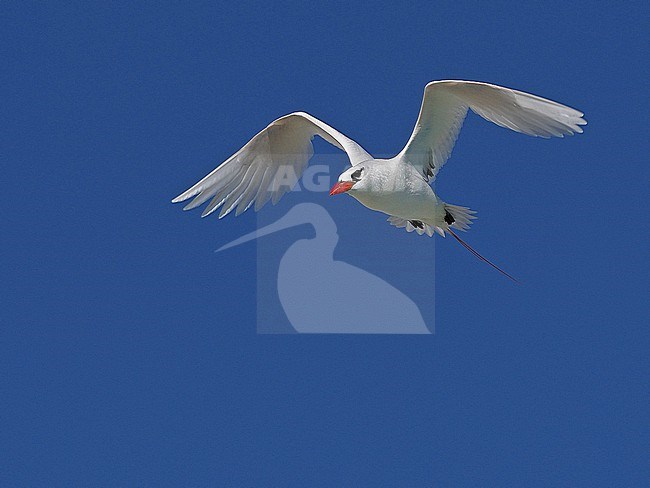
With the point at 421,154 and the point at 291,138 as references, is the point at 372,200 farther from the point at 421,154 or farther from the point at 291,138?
the point at 291,138

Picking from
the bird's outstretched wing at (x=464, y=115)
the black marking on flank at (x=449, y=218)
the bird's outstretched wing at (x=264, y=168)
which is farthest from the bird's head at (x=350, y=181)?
the black marking on flank at (x=449, y=218)

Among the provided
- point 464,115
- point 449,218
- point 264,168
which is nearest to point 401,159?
point 464,115

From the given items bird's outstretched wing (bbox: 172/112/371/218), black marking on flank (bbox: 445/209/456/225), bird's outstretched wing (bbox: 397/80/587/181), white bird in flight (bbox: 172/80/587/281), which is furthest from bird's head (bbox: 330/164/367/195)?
black marking on flank (bbox: 445/209/456/225)

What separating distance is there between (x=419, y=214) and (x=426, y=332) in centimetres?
91

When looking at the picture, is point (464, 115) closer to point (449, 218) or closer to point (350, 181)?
point (449, 218)

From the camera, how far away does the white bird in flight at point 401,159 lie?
336 inches

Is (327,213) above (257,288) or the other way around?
above

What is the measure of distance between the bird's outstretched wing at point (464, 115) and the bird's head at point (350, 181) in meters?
0.52

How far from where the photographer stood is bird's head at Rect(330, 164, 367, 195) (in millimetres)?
8773

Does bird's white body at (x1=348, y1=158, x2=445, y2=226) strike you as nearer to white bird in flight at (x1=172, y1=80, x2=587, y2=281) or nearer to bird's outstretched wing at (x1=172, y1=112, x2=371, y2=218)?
white bird in flight at (x1=172, y1=80, x2=587, y2=281)

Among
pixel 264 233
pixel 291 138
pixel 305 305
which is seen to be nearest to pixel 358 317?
pixel 305 305

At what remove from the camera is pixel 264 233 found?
985 centimetres

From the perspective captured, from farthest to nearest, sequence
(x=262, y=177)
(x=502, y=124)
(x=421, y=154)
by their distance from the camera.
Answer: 1. (x=262, y=177)
2. (x=421, y=154)
3. (x=502, y=124)

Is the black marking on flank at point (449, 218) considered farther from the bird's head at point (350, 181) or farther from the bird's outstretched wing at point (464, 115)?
the bird's head at point (350, 181)
